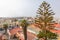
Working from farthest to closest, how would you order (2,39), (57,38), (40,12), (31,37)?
1. (2,39)
2. (31,37)
3. (57,38)
4. (40,12)

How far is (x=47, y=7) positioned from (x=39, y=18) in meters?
2.63

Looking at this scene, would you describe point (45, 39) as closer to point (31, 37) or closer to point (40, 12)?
point (40, 12)

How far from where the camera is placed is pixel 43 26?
49.7m

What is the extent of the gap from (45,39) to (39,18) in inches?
166

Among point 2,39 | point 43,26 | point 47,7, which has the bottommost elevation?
point 2,39

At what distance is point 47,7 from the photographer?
4912 cm

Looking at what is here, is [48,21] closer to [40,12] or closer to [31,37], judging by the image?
[40,12]

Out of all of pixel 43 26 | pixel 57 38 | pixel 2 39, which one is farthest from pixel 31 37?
pixel 43 26

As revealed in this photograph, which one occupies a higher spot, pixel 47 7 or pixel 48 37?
pixel 47 7

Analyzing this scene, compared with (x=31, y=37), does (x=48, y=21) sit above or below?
above

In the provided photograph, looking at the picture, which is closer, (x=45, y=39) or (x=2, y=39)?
(x=45, y=39)

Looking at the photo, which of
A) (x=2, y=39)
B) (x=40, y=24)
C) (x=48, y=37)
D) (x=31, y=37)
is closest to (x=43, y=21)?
(x=40, y=24)

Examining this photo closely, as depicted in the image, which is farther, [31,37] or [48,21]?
[31,37]

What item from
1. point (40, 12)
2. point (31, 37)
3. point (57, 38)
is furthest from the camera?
point (31, 37)
